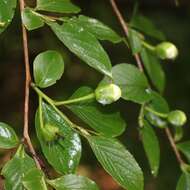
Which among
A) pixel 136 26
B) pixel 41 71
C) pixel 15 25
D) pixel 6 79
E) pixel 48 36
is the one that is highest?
pixel 41 71

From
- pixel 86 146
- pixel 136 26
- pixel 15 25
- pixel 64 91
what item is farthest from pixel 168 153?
pixel 136 26

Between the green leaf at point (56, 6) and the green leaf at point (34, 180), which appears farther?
the green leaf at point (56, 6)

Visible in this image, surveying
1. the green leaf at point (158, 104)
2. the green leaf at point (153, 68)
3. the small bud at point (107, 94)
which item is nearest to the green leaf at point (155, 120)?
the green leaf at point (158, 104)

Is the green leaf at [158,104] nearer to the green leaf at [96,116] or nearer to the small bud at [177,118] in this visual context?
the small bud at [177,118]

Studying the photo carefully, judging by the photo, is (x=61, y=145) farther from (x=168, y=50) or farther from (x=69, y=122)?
(x=168, y=50)

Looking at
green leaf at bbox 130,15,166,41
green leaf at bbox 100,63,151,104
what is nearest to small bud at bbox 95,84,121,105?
green leaf at bbox 100,63,151,104

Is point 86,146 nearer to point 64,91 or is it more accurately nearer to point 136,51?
point 64,91

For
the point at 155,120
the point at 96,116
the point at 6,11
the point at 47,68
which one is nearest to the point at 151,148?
the point at 155,120
